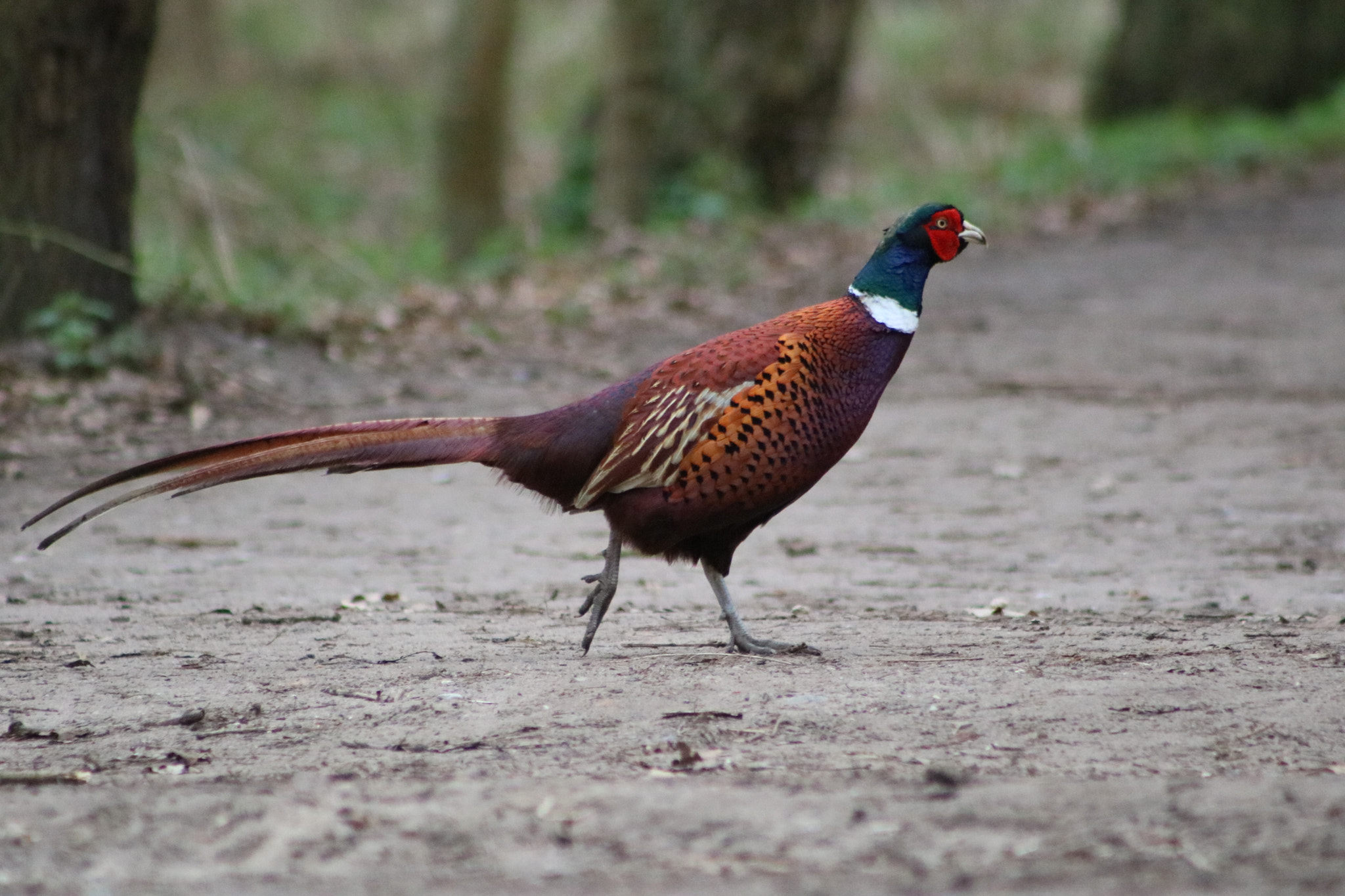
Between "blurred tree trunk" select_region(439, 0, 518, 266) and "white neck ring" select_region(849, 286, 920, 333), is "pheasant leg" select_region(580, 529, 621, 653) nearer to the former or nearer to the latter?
"white neck ring" select_region(849, 286, 920, 333)

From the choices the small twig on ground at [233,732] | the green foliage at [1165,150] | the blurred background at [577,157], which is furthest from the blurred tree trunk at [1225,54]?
the small twig on ground at [233,732]

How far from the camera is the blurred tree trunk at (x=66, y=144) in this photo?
282 inches

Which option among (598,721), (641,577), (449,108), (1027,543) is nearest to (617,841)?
(598,721)

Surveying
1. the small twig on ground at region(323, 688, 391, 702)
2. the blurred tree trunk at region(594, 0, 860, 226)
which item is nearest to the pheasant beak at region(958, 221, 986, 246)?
the small twig on ground at region(323, 688, 391, 702)

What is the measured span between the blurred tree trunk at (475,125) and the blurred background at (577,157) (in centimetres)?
3

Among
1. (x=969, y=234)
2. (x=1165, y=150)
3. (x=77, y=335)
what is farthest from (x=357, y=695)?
(x=1165, y=150)

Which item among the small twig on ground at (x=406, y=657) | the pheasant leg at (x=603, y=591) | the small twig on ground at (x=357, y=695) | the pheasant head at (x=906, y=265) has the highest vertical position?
the pheasant head at (x=906, y=265)

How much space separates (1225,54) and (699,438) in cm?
1406

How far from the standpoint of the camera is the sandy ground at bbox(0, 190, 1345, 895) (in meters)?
2.54

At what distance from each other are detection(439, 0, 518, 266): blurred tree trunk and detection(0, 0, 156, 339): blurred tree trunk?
742 cm

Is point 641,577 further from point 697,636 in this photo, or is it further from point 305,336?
point 305,336

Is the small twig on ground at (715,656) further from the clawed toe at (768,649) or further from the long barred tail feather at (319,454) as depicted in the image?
the long barred tail feather at (319,454)

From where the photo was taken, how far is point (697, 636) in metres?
4.42

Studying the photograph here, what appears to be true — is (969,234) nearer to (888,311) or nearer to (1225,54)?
(888,311)
